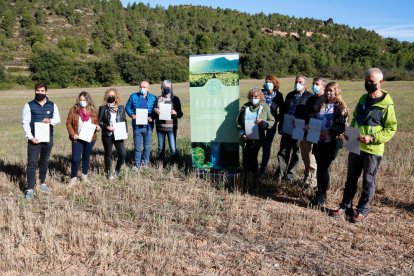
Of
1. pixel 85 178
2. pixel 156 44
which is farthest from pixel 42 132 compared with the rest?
pixel 156 44

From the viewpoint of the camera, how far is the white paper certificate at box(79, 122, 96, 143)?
294 inches

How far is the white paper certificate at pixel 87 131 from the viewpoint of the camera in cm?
746

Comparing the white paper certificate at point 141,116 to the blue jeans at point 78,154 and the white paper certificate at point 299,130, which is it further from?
the white paper certificate at point 299,130

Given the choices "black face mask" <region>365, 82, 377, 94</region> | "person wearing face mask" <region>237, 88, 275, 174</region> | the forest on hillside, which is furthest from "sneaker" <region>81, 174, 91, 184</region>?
the forest on hillside

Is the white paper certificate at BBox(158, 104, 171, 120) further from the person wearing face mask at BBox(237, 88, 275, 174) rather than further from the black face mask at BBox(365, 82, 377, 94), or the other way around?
the black face mask at BBox(365, 82, 377, 94)

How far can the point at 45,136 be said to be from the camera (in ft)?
23.1

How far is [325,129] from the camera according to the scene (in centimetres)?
634

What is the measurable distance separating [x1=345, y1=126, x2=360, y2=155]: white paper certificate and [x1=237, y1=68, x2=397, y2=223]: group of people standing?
7 cm

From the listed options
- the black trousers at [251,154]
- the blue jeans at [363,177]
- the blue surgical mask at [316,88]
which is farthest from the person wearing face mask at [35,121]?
the blue jeans at [363,177]

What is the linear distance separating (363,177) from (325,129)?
938 mm

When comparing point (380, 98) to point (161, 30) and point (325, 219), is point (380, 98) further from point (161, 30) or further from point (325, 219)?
point (161, 30)

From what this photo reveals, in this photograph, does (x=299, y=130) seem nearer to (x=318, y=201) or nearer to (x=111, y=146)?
(x=318, y=201)

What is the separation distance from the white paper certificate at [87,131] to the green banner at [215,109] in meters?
1.83

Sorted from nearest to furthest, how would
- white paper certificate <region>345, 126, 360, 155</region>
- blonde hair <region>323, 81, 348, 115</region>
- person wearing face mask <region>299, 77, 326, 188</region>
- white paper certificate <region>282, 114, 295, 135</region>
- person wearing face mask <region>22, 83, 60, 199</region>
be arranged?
white paper certificate <region>345, 126, 360, 155</region>
blonde hair <region>323, 81, 348, 115</region>
person wearing face mask <region>299, 77, 326, 188</region>
person wearing face mask <region>22, 83, 60, 199</region>
white paper certificate <region>282, 114, 295, 135</region>
